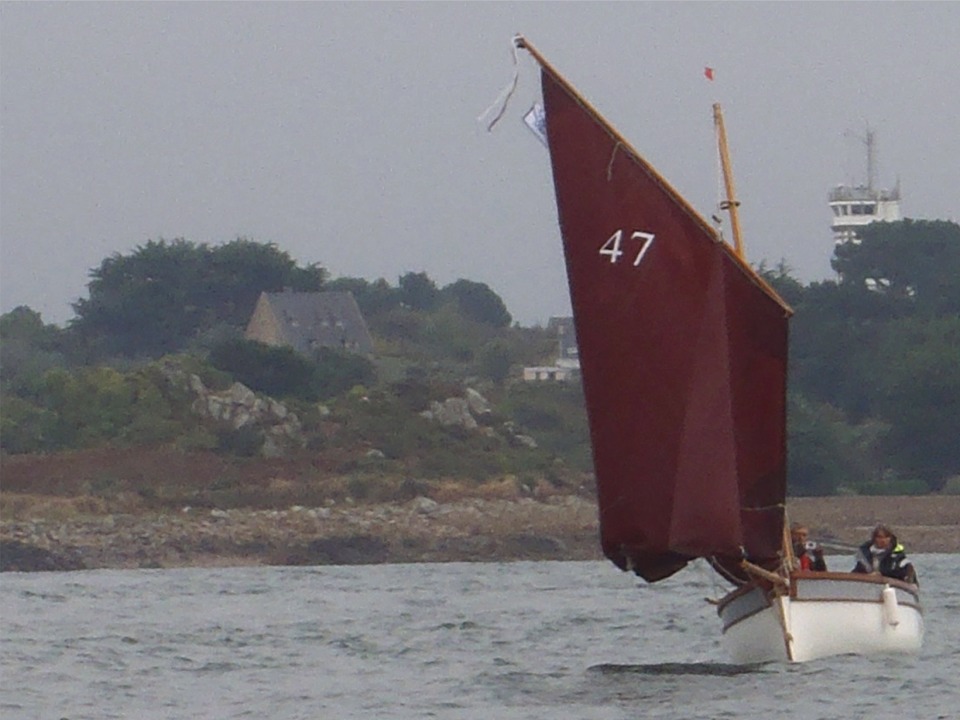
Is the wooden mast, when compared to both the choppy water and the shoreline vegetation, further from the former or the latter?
the shoreline vegetation

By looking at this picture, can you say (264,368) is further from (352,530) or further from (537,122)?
(537,122)

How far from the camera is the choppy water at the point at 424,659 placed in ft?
84.0

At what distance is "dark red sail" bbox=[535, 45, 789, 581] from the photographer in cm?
2638

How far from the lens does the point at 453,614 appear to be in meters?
42.3

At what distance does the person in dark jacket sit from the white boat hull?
2.07 feet

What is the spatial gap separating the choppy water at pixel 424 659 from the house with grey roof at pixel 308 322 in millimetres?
66473

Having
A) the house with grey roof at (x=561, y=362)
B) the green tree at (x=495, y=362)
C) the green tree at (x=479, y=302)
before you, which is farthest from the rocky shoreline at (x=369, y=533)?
the green tree at (x=479, y=302)

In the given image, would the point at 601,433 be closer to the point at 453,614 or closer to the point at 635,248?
the point at 635,248

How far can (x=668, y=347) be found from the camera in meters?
26.6

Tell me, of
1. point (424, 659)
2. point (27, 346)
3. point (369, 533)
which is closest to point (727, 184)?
point (424, 659)

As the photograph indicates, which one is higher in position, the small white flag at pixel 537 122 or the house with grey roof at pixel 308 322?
the house with grey roof at pixel 308 322

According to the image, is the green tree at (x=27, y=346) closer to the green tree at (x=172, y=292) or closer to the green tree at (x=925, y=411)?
the green tree at (x=172, y=292)

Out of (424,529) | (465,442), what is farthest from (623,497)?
(465,442)

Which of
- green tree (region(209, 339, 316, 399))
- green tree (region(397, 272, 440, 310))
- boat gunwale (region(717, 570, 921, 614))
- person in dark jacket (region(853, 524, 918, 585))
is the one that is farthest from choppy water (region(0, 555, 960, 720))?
green tree (region(397, 272, 440, 310))
